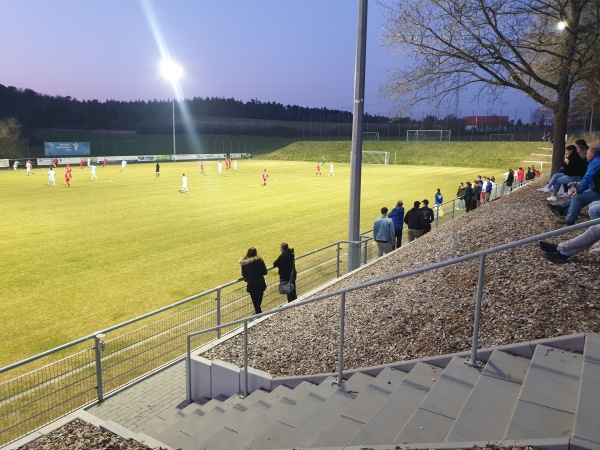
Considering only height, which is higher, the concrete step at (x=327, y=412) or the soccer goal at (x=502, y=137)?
the soccer goal at (x=502, y=137)

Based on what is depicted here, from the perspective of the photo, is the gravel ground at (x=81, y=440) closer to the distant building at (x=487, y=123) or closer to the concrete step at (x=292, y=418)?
the concrete step at (x=292, y=418)

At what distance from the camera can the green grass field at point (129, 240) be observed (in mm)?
10852

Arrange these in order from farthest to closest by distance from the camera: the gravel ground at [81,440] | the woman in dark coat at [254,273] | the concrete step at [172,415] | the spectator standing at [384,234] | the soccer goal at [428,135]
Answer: the soccer goal at [428,135]
the spectator standing at [384,234]
the woman in dark coat at [254,273]
the concrete step at [172,415]
the gravel ground at [81,440]

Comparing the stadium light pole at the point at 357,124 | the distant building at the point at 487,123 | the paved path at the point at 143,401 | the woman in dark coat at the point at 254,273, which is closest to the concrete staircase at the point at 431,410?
the paved path at the point at 143,401

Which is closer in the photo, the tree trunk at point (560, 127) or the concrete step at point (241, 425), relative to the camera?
the concrete step at point (241, 425)

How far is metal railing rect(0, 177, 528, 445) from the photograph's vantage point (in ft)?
22.2

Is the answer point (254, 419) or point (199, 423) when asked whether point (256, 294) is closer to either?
point (199, 423)

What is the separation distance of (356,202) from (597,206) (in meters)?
5.11

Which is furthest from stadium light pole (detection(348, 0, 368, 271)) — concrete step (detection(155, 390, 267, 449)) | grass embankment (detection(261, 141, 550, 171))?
grass embankment (detection(261, 141, 550, 171))

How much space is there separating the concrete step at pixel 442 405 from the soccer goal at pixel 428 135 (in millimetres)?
83931

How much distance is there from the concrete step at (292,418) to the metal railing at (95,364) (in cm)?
201

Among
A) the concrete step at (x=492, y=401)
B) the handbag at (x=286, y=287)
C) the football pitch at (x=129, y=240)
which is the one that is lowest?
the football pitch at (x=129, y=240)

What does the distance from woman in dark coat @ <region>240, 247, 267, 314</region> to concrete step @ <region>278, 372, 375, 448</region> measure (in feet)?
14.9

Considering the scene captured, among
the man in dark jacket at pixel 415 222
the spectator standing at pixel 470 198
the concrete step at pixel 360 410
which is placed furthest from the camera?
the spectator standing at pixel 470 198
